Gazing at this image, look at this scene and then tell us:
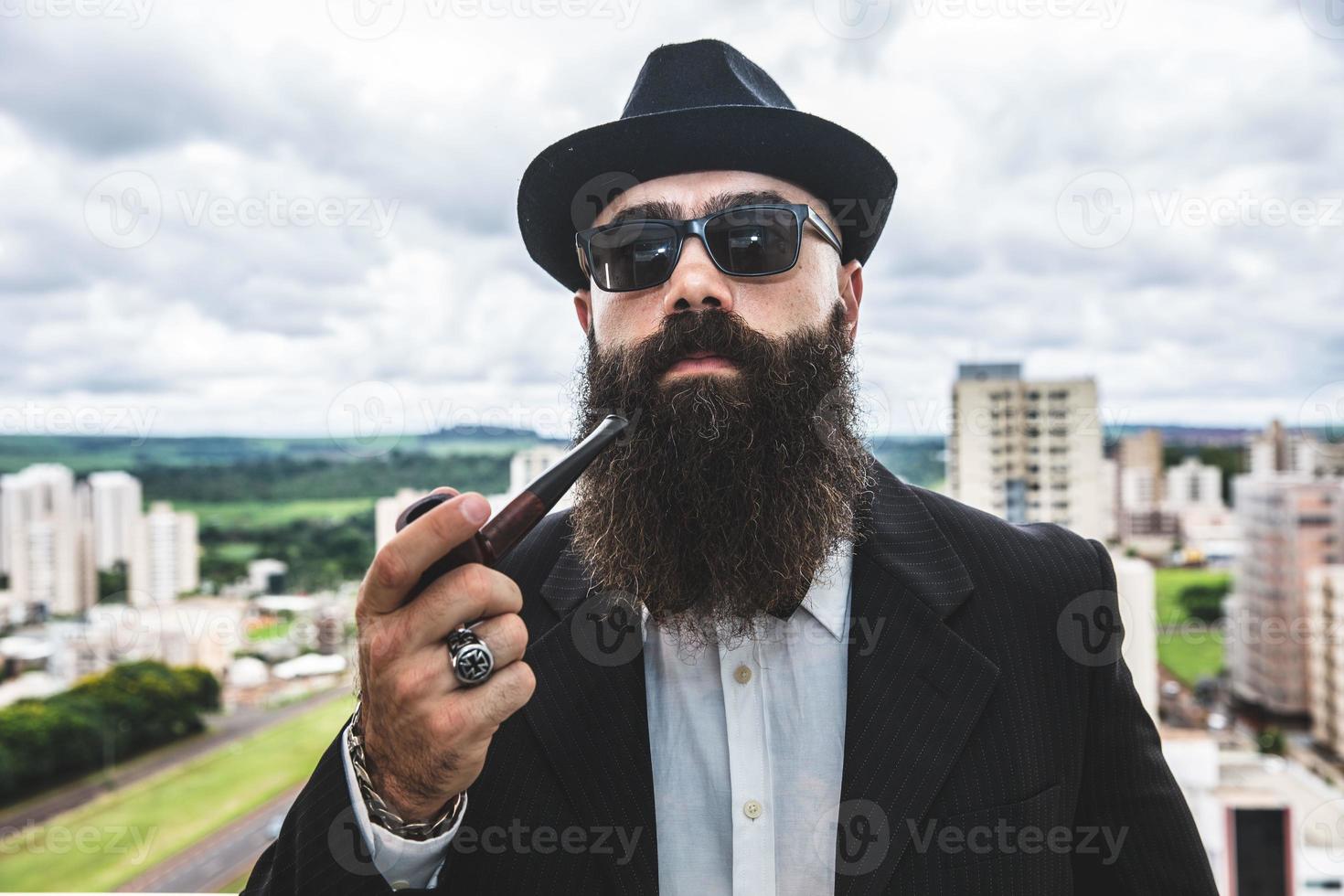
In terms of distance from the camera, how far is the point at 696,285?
1799 millimetres

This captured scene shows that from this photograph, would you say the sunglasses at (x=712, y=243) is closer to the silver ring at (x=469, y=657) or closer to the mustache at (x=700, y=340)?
A: the mustache at (x=700, y=340)

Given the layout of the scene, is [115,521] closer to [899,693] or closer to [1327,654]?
[899,693]

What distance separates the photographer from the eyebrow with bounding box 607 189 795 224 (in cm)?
191

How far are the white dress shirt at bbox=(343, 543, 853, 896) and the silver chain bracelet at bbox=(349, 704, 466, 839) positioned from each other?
50 centimetres

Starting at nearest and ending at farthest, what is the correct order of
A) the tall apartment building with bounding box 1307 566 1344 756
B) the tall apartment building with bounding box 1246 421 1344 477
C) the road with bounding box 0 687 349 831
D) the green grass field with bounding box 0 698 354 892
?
the tall apartment building with bounding box 1307 566 1344 756, the road with bounding box 0 687 349 831, the green grass field with bounding box 0 698 354 892, the tall apartment building with bounding box 1246 421 1344 477

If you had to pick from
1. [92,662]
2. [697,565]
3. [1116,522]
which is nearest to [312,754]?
[92,662]

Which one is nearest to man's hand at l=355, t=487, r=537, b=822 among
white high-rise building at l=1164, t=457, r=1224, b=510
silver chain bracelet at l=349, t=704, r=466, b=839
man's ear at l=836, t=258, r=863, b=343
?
silver chain bracelet at l=349, t=704, r=466, b=839

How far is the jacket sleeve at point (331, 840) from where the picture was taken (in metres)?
1.37

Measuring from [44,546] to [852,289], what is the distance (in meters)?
44.3

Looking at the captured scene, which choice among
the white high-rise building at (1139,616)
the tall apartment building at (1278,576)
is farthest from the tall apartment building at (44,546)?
the tall apartment building at (1278,576)

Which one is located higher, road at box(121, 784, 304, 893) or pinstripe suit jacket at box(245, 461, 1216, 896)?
pinstripe suit jacket at box(245, 461, 1216, 896)

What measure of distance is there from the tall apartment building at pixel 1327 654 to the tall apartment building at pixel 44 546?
2007 inches

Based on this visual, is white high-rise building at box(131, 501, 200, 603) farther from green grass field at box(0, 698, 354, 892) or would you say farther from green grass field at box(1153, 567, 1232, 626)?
green grass field at box(1153, 567, 1232, 626)

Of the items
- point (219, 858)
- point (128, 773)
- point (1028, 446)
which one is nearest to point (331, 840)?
point (1028, 446)
